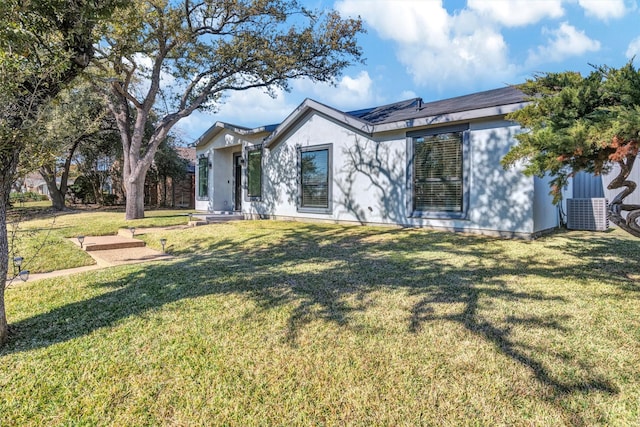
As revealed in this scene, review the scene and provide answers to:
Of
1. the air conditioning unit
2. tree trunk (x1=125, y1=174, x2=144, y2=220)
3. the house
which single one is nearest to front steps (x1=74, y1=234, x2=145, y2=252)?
tree trunk (x1=125, y1=174, x2=144, y2=220)

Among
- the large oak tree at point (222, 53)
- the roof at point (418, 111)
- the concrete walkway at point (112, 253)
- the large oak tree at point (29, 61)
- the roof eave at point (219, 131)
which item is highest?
the large oak tree at point (222, 53)

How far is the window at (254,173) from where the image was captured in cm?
1348

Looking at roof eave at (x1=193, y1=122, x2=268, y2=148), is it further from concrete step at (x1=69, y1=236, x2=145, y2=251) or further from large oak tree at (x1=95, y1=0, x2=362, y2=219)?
concrete step at (x1=69, y1=236, x2=145, y2=251)

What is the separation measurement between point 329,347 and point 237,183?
13.8 metres

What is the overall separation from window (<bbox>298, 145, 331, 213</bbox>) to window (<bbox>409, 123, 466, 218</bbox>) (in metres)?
2.90

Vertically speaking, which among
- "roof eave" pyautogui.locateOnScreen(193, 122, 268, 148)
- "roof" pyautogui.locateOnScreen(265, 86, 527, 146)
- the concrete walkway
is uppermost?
"roof eave" pyautogui.locateOnScreen(193, 122, 268, 148)

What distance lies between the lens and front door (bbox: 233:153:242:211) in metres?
15.8

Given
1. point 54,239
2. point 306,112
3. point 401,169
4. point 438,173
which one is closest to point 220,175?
point 306,112

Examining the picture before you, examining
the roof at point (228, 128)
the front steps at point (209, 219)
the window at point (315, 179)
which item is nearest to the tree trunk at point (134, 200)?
the front steps at point (209, 219)

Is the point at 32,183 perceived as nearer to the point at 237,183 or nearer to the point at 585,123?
the point at 585,123

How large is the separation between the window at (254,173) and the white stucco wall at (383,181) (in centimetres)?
41

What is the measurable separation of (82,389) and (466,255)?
18.6 ft

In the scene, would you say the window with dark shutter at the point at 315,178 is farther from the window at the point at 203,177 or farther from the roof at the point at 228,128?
the window at the point at 203,177

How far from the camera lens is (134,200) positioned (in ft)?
42.7
